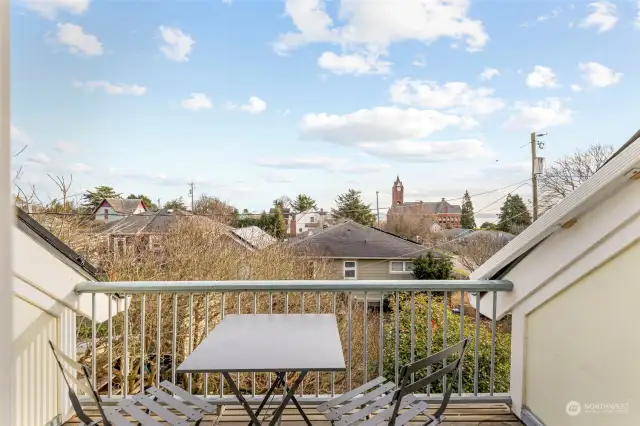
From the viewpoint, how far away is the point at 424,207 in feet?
24.9

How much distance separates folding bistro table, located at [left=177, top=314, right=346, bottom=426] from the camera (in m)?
1.75

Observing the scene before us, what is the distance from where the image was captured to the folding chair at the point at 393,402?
1769 millimetres

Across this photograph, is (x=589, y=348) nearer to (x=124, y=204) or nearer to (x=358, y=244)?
(x=358, y=244)

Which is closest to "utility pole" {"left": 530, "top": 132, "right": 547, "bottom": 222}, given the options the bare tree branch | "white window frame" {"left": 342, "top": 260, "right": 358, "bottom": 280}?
the bare tree branch

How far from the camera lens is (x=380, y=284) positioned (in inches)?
104

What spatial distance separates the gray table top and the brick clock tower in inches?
216

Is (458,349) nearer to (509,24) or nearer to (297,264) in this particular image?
(509,24)

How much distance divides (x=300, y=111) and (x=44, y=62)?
560 centimetres

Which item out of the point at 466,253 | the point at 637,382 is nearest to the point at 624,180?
the point at 637,382

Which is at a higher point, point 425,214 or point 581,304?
point 425,214

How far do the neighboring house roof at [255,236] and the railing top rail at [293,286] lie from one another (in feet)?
16.9

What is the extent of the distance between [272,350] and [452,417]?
1.48 m

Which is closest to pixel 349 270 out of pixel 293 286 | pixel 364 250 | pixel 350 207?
pixel 364 250

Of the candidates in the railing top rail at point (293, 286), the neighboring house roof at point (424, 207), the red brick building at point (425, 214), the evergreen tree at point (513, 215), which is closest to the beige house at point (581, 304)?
the railing top rail at point (293, 286)
